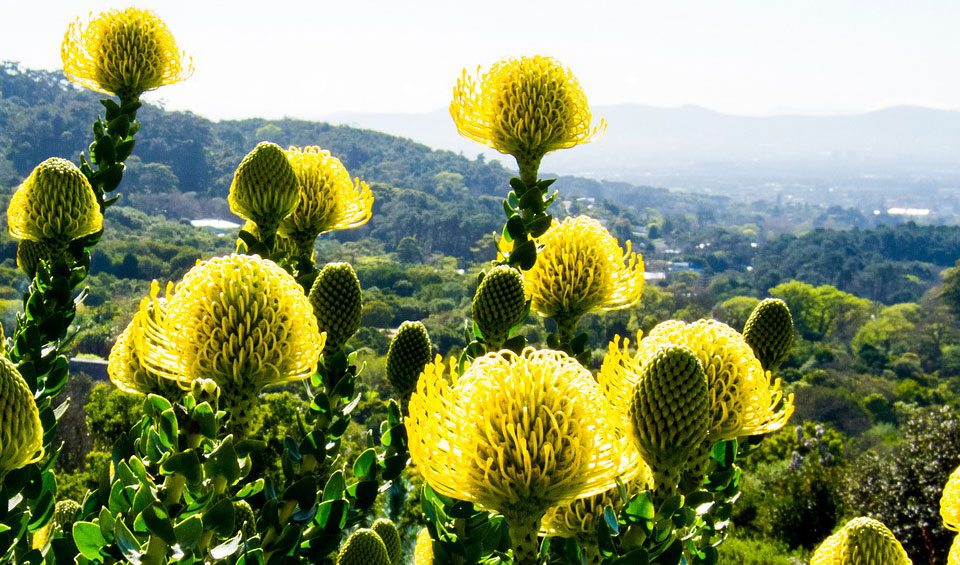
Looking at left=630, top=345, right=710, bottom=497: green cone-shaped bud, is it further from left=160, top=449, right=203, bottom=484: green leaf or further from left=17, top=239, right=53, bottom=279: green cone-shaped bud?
left=17, top=239, right=53, bottom=279: green cone-shaped bud

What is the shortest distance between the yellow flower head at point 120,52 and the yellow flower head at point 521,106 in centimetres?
180

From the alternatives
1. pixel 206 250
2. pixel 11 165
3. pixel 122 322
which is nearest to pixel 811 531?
pixel 122 322

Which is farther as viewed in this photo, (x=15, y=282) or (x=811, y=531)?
(x=15, y=282)

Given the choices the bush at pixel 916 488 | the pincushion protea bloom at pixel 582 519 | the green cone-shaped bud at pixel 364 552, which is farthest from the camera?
the bush at pixel 916 488

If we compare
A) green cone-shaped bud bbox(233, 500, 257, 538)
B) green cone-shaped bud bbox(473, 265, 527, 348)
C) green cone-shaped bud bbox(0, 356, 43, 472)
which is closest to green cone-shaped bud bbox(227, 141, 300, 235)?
green cone-shaped bud bbox(473, 265, 527, 348)

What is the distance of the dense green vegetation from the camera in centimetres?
2298

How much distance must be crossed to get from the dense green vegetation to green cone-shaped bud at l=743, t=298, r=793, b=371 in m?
1.79

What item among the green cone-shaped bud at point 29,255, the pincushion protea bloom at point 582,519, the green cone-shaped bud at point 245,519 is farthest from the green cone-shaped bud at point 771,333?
the green cone-shaped bud at point 29,255

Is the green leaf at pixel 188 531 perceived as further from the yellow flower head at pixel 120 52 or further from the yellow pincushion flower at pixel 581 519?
the yellow flower head at pixel 120 52

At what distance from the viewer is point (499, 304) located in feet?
10.1

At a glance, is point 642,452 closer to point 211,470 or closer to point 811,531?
point 211,470

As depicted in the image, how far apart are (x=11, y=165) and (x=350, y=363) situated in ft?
591

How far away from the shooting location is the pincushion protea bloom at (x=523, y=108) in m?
3.55

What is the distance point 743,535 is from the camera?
27.8 m
